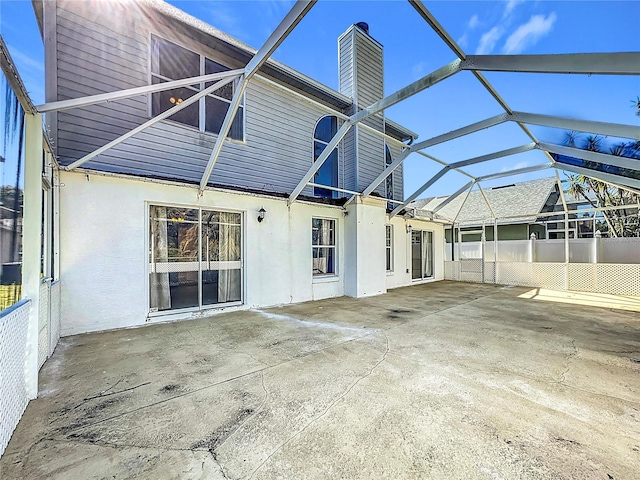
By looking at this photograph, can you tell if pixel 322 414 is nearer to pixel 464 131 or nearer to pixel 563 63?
pixel 563 63

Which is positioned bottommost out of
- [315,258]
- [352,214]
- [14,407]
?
[14,407]

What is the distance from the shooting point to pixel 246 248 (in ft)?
20.9

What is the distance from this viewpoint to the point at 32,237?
263 cm

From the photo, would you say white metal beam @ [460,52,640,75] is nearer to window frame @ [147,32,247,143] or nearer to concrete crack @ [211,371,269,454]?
concrete crack @ [211,371,269,454]

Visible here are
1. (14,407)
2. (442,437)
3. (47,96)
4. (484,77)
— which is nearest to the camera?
(442,437)

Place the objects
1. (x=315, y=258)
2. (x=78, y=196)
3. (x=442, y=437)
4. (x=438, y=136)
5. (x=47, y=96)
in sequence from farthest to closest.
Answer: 1. (x=315, y=258)
2. (x=438, y=136)
3. (x=47, y=96)
4. (x=78, y=196)
5. (x=442, y=437)

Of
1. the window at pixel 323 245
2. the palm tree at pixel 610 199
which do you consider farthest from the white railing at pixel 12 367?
the palm tree at pixel 610 199

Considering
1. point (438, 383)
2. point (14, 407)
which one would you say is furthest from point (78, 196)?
point (438, 383)

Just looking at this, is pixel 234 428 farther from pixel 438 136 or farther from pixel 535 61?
pixel 438 136

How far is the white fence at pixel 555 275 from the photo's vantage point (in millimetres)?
8914

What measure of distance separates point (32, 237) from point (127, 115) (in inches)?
168

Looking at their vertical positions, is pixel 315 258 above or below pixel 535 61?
below

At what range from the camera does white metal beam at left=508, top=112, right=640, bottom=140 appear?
12.8ft

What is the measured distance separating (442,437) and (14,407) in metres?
3.33
